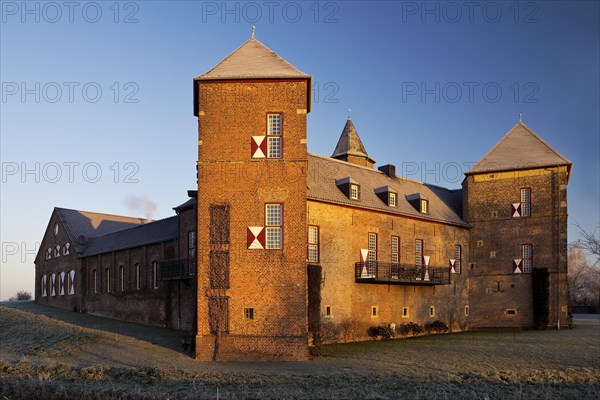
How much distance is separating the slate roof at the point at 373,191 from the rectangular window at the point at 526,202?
330 centimetres

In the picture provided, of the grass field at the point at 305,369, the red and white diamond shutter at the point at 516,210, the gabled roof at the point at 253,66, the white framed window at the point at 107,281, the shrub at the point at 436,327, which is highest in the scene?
the gabled roof at the point at 253,66

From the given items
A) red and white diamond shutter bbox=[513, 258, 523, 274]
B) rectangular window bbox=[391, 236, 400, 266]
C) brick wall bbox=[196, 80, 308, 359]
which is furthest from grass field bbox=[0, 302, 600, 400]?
red and white diamond shutter bbox=[513, 258, 523, 274]

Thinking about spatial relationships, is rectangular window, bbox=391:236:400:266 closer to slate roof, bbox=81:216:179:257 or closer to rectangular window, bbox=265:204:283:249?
rectangular window, bbox=265:204:283:249

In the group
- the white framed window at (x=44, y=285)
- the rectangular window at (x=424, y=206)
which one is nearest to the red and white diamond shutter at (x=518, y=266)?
the rectangular window at (x=424, y=206)

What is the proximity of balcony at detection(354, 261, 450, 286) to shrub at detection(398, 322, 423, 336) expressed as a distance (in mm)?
2116

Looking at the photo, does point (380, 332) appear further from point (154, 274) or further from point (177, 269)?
point (154, 274)

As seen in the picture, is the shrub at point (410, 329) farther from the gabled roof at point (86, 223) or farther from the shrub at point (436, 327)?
the gabled roof at point (86, 223)

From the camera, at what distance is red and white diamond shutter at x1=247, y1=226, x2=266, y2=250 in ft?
78.6

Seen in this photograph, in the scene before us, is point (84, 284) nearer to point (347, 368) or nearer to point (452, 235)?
point (452, 235)

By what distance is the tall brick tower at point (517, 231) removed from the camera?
117 feet

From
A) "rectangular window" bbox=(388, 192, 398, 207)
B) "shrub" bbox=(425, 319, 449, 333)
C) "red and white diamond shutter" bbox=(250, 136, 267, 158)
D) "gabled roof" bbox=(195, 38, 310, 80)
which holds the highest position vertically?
"gabled roof" bbox=(195, 38, 310, 80)

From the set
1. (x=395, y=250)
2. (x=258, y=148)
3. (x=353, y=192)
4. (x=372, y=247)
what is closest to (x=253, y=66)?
(x=258, y=148)

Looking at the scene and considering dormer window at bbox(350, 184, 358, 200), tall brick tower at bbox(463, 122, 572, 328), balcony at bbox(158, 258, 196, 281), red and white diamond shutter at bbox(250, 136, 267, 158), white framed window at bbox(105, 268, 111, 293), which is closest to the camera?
red and white diamond shutter at bbox(250, 136, 267, 158)

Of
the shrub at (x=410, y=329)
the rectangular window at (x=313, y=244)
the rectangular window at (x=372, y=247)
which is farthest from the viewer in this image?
the shrub at (x=410, y=329)
